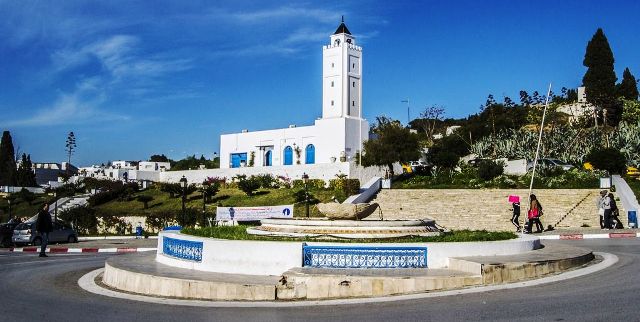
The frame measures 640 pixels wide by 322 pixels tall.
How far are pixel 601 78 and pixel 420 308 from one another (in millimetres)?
62473


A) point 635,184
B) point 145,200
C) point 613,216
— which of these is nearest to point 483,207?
point 613,216


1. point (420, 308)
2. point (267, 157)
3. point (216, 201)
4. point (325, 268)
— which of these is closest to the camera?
point (420, 308)

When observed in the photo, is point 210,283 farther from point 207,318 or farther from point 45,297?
point 45,297

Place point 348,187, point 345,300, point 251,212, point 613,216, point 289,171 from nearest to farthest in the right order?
1. point 345,300
2. point 613,216
3. point 251,212
4. point 348,187
5. point 289,171

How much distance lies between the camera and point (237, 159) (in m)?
66.4

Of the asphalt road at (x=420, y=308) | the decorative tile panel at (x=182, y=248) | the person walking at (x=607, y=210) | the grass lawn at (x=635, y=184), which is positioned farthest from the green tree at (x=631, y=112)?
the decorative tile panel at (x=182, y=248)

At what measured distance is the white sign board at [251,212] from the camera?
102 feet

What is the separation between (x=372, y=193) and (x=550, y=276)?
2618 cm

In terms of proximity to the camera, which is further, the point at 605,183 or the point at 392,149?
the point at 392,149

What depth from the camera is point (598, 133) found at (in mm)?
50594

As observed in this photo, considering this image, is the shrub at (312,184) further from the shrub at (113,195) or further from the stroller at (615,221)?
the stroller at (615,221)

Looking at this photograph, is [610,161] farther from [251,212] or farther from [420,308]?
[420,308]

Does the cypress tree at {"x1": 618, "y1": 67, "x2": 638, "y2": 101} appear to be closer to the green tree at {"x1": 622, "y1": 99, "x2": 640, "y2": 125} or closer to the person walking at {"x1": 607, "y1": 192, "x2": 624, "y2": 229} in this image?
the green tree at {"x1": 622, "y1": 99, "x2": 640, "y2": 125}

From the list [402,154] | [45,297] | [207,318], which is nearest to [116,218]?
[402,154]
